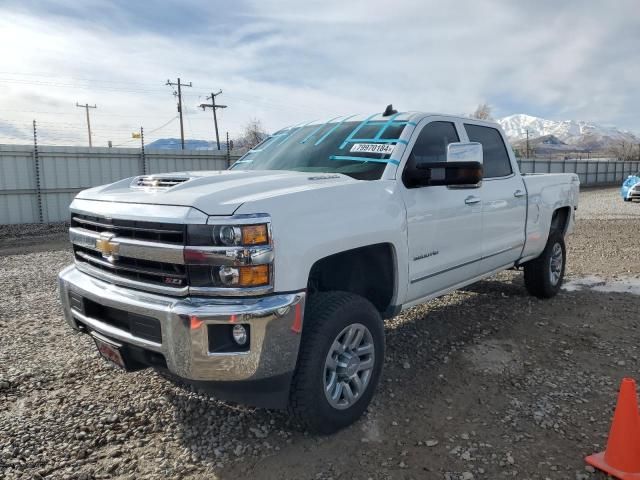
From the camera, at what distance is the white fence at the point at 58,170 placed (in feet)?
44.0

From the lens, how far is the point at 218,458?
9.44ft

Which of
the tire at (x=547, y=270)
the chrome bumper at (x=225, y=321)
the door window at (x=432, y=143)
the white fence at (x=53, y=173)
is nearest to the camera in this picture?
the chrome bumper at (x=225, y=321)

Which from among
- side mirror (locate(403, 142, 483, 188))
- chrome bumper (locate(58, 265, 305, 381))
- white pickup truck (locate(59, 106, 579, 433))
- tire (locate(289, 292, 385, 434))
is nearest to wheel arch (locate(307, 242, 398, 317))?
white pickup truck (locate(59, 106, 579, 433))

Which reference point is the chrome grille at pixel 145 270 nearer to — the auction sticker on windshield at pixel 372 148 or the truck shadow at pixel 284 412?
the truck shadow at pixel 284 412

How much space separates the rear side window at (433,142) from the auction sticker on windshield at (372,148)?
173 mm

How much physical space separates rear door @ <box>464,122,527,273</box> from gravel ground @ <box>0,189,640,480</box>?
0.76 m

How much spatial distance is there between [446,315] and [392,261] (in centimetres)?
222

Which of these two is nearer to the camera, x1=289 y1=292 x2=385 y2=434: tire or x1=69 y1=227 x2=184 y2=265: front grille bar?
x1=69 y1=227 x2=184 y2=265: front grille bar

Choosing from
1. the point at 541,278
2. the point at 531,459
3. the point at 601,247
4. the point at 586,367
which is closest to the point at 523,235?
the point at 541,278

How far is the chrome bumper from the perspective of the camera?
2502mm

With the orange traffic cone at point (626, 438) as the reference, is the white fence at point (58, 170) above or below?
above

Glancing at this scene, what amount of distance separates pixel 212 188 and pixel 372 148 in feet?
4.47

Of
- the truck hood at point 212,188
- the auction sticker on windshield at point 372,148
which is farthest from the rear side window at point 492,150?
the truck hood at point 212,188

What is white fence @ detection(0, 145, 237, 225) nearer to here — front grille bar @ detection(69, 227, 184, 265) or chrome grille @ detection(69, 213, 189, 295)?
chrome grille @ detection(69, 213, 189, 295)
